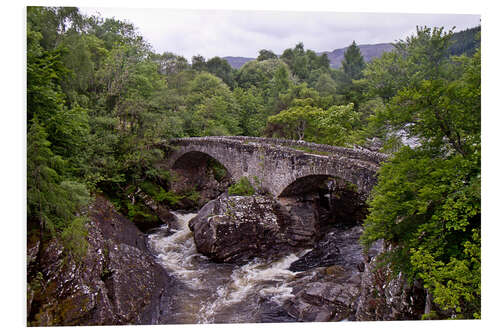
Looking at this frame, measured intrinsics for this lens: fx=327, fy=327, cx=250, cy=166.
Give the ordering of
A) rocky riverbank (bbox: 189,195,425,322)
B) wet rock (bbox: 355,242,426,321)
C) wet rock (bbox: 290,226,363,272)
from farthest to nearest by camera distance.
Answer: wet rock (bbox: 290,226,363,272)
rocky riverbank (bbox: 189,195,425,322)
wet rock (bbox: 355,242,426,321)

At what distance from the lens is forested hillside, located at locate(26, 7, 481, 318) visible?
4316 mm

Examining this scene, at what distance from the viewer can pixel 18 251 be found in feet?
15.2

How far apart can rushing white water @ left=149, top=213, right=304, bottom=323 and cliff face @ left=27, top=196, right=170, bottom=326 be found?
678 mm

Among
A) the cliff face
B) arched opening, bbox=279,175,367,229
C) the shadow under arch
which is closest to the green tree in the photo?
the cliff face

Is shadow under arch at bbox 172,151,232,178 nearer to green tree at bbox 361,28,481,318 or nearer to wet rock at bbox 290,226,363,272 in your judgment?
wet rock at bbox 290,226,363,272

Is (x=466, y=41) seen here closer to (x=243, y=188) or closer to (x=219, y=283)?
(x=219, y=283)

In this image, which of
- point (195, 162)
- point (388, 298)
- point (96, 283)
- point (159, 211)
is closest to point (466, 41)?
point (388, 298)

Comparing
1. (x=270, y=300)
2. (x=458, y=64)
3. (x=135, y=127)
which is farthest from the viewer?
(x=135, y=127)

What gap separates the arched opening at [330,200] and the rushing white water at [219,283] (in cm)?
216

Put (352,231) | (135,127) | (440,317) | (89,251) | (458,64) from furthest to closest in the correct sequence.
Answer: (135,127) → (352,231) → (458,64) → (89,251) → (440,317)

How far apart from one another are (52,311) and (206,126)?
1565 centimetres

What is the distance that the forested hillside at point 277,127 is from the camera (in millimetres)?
4316

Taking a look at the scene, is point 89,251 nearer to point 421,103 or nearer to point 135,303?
point 135,303

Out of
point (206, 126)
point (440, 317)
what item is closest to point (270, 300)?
point (440, 317)
